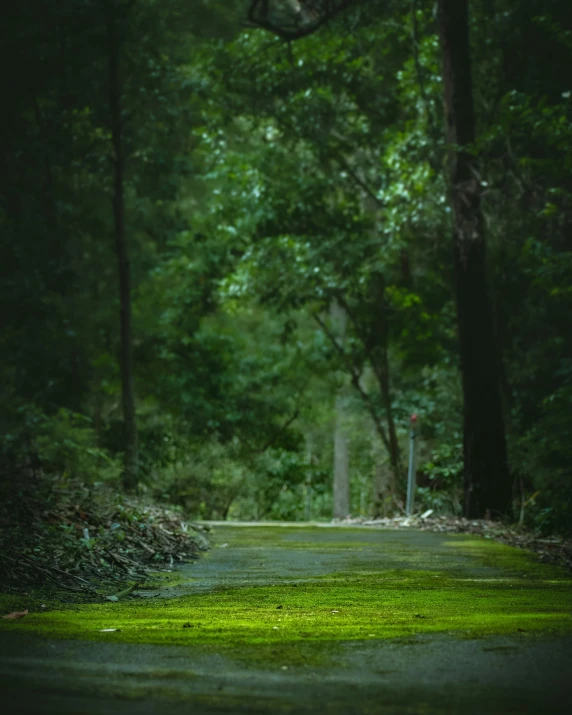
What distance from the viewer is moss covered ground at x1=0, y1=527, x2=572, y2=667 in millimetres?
2881

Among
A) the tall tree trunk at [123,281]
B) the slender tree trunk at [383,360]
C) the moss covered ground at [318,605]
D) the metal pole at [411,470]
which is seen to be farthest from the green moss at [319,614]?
the slender tree trunk at [383,360]

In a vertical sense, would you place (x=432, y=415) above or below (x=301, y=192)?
below

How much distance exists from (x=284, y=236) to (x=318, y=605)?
46.6ft

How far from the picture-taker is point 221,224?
1912 cm

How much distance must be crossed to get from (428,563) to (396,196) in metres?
10.2

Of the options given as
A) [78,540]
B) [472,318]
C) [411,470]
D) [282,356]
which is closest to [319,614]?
[78,540]

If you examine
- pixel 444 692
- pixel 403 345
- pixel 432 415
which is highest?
pixel 403 345

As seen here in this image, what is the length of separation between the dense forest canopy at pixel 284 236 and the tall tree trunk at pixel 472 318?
1.1 inches

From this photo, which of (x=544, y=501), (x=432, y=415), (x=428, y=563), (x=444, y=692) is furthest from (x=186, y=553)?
(x=432, y=415)

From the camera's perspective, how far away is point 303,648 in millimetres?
2674

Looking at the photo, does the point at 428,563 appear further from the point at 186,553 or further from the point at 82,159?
the point at 82,159

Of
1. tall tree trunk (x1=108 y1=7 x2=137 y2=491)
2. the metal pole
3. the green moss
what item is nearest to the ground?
the green moss

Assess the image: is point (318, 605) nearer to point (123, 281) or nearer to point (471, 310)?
point (471, 310)

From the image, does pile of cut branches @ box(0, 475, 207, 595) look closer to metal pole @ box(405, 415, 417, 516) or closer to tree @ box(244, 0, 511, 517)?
tree @ box(244, 0, 511, 517)
